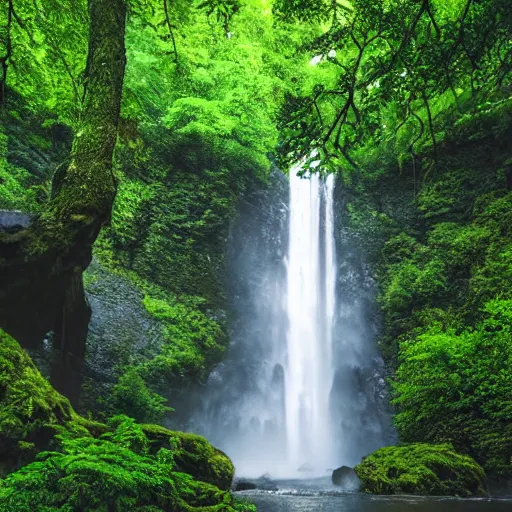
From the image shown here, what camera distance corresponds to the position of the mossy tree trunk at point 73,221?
541 centimetres

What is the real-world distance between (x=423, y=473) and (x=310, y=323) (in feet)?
28.1

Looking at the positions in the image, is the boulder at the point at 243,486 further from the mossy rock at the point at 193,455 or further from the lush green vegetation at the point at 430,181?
the lush green vegetation at the point at 430,181

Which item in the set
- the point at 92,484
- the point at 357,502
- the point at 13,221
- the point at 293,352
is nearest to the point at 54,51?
the point at 13,221

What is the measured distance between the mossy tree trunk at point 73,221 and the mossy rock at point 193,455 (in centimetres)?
207

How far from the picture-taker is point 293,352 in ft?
50.8

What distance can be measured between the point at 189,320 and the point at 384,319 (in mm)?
5851

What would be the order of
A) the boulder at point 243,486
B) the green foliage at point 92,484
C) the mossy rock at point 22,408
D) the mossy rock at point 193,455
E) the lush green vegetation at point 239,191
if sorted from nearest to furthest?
the green foliage at point 92,484
the mossy rock at point 22,408
the lush green vegetation at point 239,191
the mossy rock at point 193,455
the boulder at point 243,486

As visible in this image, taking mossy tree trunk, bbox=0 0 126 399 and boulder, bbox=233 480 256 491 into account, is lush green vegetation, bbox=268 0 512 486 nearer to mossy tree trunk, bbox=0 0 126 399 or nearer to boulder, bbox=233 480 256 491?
mossy tree trunk, bbox=0 0 126 399

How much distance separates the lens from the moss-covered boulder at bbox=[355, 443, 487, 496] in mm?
7336

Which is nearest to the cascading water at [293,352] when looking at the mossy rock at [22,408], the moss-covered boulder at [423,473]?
the moss-covered boulder at [423,473]

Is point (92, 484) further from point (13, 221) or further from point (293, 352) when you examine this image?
point (293, 352)

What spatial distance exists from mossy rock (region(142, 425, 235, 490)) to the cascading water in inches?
255

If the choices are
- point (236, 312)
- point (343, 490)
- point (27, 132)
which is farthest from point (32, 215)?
point (236, 312)

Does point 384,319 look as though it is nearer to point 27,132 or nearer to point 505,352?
point 505,352
